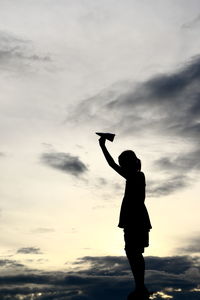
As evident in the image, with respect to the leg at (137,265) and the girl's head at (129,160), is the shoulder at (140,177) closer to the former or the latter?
the girl's head at (129,160)

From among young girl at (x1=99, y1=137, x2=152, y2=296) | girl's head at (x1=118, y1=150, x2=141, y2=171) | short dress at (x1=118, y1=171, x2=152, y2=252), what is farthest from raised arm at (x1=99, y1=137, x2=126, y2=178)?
short dress at (x1=118, y1=171, x2=152, y2=252)

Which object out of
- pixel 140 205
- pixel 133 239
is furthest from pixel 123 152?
pixel 133 239

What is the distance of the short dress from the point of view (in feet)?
32.8

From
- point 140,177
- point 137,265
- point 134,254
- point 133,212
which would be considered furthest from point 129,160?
point 137,265

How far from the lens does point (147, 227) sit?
33.3 feet

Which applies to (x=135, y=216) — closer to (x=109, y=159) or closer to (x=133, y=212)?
(x=133, y=212)

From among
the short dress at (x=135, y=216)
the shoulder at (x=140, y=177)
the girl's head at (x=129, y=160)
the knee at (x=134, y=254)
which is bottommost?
the knee at (x=134, y=254)

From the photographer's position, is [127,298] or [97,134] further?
[97,134]

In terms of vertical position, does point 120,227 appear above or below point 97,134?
below

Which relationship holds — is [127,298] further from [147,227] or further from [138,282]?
[147,227]

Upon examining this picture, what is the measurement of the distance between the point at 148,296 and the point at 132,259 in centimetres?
87

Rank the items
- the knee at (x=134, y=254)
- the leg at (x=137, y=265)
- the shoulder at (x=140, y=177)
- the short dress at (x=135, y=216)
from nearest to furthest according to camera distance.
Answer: the leg at (x=137, y=265) < the knee at (x=134, y=254) < the short dress at (x=135, y=216) < the shoulder at (x=140, y=177)

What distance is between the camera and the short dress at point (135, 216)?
1000 cm

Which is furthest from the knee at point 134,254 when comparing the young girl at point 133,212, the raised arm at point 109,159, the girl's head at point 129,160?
the girl's head at point 129,160
